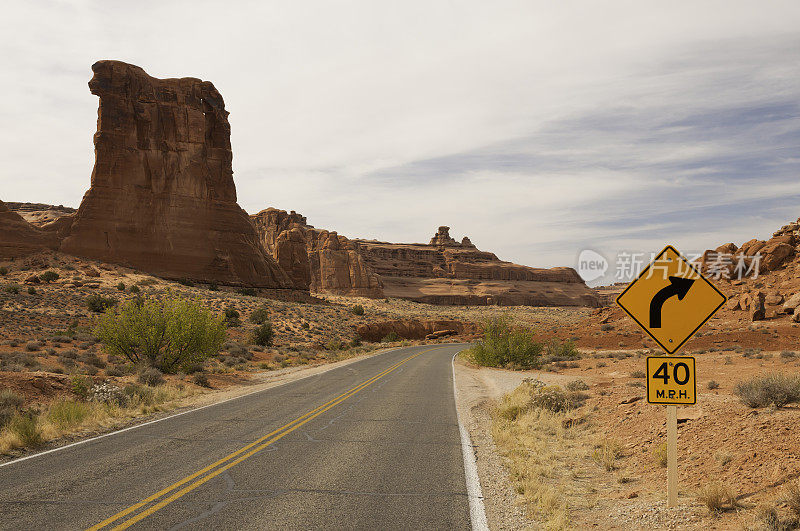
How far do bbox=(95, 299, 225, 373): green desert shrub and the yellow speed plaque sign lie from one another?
20.4 meters

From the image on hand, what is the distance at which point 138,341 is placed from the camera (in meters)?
21.8

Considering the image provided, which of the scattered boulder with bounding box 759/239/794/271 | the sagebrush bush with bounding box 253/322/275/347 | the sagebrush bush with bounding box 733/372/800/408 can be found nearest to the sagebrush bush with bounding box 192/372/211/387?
the sagebrush bush with bounding box 733/372/800/408

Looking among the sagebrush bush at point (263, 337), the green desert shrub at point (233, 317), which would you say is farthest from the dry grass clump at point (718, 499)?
the green desert shrub at point (233, 317)

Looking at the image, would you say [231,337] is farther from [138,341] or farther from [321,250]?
[321,250]

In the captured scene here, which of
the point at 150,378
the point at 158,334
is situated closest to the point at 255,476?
the point at 150,378

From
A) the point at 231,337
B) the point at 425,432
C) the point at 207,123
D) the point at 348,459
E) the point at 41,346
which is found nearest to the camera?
the point at 348,459

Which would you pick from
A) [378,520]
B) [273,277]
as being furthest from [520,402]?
[273,277]

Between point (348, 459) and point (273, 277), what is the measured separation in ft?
234

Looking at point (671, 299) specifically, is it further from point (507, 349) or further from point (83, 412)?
point (507, 349)

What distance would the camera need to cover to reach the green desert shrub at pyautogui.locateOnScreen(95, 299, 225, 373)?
71.2 ft

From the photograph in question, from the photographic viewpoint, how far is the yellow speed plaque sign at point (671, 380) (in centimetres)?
530

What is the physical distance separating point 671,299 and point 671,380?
88 cm

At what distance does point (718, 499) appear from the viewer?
5.28 m

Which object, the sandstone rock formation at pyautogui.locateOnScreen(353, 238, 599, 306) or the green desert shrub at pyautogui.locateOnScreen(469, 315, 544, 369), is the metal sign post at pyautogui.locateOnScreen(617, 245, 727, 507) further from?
the sandstone rock formation at pyautogui.locateOnScreen(353, 238, 599, 306)
